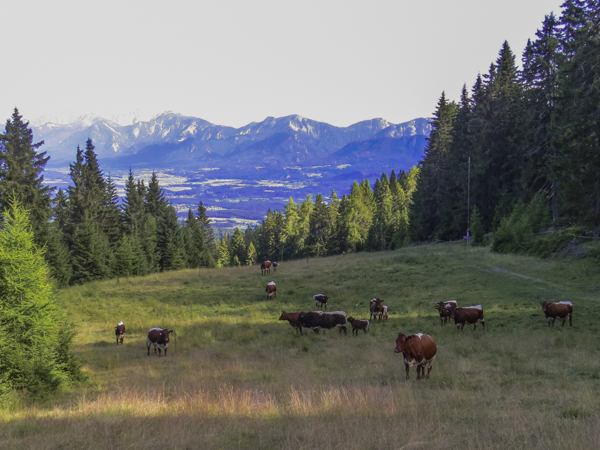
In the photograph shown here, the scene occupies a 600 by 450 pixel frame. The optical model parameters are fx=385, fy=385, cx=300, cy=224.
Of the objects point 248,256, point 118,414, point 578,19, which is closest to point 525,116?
point 578,19

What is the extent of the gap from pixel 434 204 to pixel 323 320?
5348 centimetres

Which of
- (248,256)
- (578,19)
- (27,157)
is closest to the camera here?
(578,19)

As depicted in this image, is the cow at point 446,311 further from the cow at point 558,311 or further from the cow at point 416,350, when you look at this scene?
the cow at point 416,350

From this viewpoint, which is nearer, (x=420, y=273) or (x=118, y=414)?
(x=118, y=414)

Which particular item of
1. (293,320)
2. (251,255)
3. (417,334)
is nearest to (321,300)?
(293,320)

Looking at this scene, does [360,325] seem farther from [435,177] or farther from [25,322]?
[435,177]

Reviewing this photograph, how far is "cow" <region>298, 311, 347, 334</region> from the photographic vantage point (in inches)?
800

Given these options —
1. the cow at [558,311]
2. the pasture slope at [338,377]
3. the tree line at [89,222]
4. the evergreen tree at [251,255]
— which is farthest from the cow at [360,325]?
the evergreen tree at [251,255]

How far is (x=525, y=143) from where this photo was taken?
44.1 meters

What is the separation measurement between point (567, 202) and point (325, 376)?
26.0m

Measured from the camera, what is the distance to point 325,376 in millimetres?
12586

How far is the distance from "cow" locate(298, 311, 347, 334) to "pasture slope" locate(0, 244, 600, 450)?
0.54 m

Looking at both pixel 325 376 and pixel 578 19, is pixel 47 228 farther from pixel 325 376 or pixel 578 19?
pixel 578 19

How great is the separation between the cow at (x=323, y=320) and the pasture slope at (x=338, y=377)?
0.54 meters
